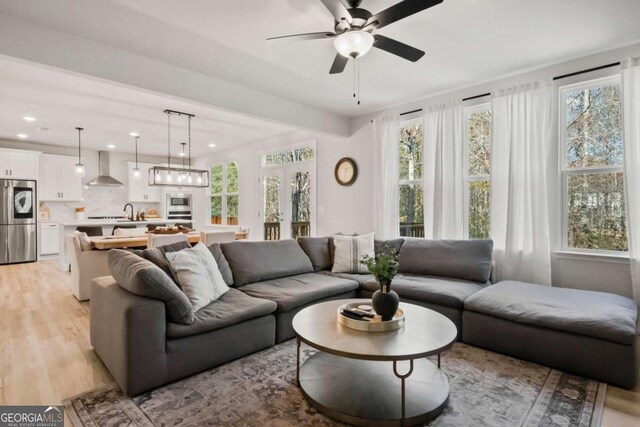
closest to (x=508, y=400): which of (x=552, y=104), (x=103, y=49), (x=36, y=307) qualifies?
(x=552, y=104)

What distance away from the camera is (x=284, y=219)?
656cm

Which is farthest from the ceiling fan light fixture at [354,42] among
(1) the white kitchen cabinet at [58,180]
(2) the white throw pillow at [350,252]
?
(1) the white kitchen cabinet at [58,180]

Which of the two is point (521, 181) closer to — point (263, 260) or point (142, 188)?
point (263, 260)

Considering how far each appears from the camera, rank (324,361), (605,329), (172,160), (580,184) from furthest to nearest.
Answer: (172,160) < (580,184) < (324,361) < (605,329)

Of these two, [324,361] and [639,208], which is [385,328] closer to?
[324,361]

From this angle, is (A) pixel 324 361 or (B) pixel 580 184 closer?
(A) pixel 324 361

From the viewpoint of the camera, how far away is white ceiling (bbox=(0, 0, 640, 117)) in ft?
7.93

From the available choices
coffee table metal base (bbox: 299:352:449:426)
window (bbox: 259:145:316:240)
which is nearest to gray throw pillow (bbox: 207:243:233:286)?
coffee table metal base (bbox: 299:352:449:426)

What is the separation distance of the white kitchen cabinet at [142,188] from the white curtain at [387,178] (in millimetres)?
6353

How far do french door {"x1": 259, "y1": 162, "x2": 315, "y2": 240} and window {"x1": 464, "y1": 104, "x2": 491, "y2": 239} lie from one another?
2.72 metres

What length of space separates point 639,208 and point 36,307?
20.7 feet

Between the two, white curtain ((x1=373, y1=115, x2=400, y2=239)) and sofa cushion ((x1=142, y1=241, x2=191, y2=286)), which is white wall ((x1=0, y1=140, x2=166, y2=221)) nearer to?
sofa cushion ((x1=142, y1=241, x2=191, y2=286))

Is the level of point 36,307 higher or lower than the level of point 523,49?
lower

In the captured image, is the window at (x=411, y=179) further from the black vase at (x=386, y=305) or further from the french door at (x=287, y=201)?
the black vase at (x=386, y=305)
